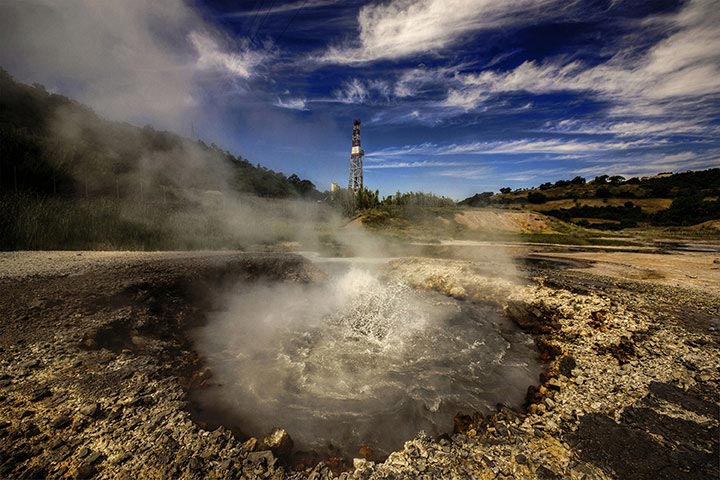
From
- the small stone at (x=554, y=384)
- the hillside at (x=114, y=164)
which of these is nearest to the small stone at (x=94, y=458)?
the small stone at (x=554, y=384)

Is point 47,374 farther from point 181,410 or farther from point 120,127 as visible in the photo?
point 120,127

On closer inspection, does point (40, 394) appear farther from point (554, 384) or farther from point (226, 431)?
point (554, 384)

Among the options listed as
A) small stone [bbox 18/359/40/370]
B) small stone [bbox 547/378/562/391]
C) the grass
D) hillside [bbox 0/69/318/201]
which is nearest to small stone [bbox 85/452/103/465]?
small stone [bbox 18/359/40/370]

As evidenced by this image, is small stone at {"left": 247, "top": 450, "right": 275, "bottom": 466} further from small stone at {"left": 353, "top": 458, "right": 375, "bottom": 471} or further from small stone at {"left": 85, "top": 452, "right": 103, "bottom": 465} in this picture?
small stone at {"left": 85, "top": 452, "right": 103, "bottom": 465}

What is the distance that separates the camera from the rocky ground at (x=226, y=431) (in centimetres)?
242

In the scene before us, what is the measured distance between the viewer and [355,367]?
4.81 meters

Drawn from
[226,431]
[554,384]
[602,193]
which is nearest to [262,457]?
[226,431]

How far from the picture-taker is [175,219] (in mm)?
12961

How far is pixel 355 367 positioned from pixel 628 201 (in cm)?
6885

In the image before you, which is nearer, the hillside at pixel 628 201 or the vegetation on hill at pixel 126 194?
the vegetation on hill at pixel 126 194

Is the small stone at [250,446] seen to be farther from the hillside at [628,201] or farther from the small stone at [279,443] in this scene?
the hillside at [628,201]

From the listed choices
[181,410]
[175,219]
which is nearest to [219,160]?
[175,219]

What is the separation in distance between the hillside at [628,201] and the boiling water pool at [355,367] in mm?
42354

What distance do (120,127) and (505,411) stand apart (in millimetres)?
31661
